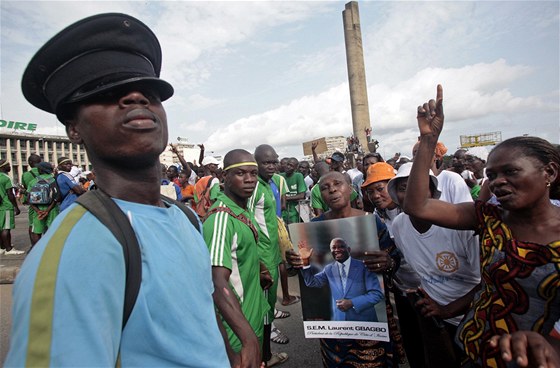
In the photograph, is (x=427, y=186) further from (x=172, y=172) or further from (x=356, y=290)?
(x=172, y=172)

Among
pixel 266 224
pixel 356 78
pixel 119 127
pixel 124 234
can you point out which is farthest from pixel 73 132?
pixel 356 78

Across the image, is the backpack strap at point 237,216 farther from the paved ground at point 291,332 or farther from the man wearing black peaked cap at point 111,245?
the paved ground at point 291,332

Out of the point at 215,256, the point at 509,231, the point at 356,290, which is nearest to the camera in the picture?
the point at 509,231

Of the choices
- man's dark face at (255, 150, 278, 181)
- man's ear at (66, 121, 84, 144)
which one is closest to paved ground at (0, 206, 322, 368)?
man's dark face at (255, 150, 278, 181)

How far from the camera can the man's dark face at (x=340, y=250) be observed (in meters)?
2.33

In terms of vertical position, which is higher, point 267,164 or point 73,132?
point 267,164

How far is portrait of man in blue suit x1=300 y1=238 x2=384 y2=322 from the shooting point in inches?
89.5

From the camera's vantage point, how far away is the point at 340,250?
2346 mm

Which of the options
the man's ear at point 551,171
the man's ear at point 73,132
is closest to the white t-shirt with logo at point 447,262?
the man's ear at point 551,171

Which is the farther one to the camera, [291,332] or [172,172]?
[172,172]

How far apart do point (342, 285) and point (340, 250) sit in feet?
0.82

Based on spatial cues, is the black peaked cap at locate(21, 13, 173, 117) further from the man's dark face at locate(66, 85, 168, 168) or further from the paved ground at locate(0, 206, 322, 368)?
the paved ground at locate(0, 206, 322, 368)

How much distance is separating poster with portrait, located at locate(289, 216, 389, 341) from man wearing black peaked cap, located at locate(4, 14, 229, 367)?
4.27 feet

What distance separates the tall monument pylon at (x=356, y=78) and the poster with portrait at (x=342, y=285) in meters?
28.1
